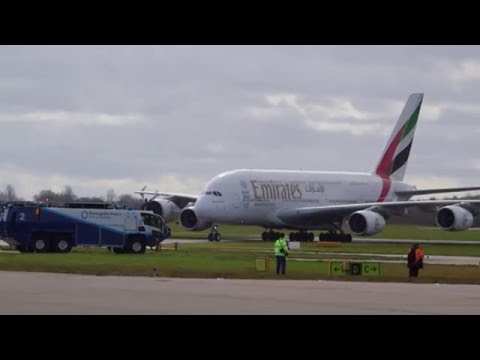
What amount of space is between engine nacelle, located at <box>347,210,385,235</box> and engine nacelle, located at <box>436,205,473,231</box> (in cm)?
380

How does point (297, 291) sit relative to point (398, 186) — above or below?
below

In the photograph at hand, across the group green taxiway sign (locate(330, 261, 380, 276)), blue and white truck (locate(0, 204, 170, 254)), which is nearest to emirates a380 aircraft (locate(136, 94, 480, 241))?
blue and white truck (locate(0, 204, 170, 254))

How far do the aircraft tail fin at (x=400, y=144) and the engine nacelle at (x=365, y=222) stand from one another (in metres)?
11.9

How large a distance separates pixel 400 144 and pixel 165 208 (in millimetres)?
18254

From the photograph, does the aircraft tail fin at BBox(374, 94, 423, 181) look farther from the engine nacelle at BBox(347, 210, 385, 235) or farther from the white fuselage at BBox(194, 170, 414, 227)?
the engine nacelle at BBox(347, 210, 385, 235)

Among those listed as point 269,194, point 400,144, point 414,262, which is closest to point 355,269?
point 414,262

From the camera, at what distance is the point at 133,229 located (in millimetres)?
56406

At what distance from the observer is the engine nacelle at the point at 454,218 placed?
67438mm

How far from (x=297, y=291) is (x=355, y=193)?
47.5 m

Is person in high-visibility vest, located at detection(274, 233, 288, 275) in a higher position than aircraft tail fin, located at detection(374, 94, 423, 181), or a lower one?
lower

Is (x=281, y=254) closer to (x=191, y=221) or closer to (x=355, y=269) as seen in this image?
(x=355, y=269)

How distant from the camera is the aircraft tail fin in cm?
8200
